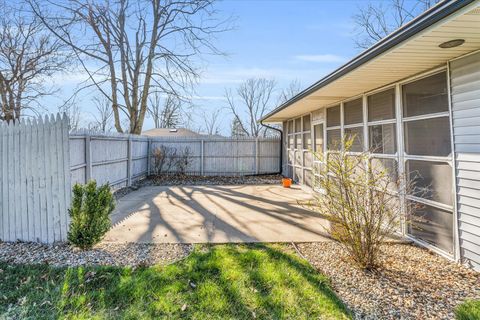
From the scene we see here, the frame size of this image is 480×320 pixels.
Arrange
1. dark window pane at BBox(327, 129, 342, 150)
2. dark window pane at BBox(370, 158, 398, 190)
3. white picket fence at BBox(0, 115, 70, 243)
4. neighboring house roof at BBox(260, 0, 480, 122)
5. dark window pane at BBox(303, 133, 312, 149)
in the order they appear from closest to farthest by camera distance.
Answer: neighboring house roof at BBox(260, 0, 480, 122) → white picket fence at BBox(0, 115, 70, 243) → dark window pane at BBox(370, 158, 398, 190) → dark window pane at BBox(327, 129, 342, 150) → dark window pane at BBox(303, 133, 312, 149)

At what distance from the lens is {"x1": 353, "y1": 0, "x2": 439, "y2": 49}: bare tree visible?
13.2m

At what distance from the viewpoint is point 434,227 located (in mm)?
3643

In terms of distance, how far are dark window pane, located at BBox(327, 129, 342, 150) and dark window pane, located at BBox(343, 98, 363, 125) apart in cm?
47

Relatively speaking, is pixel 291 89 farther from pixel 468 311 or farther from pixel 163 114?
pixel 468 311

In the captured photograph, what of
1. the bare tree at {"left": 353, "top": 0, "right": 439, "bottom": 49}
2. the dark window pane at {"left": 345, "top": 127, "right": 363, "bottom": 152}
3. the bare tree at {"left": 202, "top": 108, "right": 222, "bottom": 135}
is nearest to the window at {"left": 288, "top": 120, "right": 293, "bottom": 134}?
the dark window pane at {"left": 345, "top": 127, "right": 363, "bottom": 152}

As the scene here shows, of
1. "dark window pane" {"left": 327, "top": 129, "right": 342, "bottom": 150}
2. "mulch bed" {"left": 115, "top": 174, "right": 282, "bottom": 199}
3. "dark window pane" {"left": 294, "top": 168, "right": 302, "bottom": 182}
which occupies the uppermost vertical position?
"dark window pane" {"left": 327, "top": 129, "right": 342, "bottom": 150}

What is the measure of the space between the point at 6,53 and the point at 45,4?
3.14 m

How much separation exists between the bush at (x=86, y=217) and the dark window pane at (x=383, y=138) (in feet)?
14.5

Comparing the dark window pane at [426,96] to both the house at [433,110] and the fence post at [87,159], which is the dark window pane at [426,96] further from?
the fence post at [87,159]

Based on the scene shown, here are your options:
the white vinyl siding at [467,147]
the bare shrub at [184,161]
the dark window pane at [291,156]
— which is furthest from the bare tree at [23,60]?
the white vinyl siding at [467,147]

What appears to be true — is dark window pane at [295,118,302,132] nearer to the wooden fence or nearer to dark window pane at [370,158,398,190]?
the wooden fence

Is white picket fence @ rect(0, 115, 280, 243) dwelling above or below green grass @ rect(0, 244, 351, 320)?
above

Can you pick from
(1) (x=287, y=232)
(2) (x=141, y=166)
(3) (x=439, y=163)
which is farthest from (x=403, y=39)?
(2) (x=141, y=166)

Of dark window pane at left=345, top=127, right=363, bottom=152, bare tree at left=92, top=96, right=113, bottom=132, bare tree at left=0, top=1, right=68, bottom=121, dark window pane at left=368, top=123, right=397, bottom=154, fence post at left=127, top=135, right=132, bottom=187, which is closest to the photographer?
dark window pane at left=368, top=123, right=397, bottom=154
